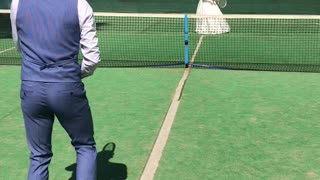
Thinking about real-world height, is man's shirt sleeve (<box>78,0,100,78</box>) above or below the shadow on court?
above

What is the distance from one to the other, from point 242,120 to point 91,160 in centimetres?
361

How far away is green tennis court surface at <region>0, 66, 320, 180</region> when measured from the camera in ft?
17.6

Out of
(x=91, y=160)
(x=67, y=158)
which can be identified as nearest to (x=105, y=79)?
(x=67, y=158)

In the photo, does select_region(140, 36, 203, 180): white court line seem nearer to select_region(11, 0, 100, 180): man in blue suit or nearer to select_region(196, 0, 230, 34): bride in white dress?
select_region(11, 0, 100, 180): man in blue suit

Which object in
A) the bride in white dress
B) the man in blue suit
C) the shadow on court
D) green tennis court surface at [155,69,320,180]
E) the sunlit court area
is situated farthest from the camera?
the bride in white dress

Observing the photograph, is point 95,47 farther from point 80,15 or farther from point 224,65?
point 224,65

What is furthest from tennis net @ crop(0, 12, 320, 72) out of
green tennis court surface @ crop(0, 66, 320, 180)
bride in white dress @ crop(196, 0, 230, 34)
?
green tennis court surface @ crop(0, 66, 320, 180)

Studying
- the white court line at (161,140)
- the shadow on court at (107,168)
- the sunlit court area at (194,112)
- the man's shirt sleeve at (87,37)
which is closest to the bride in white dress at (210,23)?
the sunlit court area at (194,112)

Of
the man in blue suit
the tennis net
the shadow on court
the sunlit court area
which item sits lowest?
the tennis net

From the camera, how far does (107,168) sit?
5344mm

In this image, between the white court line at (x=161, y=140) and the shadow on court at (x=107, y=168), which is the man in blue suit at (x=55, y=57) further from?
the white court line at (x=161, y=140)

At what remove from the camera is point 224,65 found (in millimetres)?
11516

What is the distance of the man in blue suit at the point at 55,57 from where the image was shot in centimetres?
358

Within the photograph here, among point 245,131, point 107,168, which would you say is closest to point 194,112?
point 245,131
